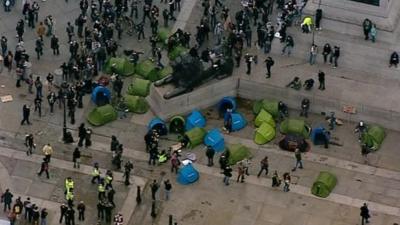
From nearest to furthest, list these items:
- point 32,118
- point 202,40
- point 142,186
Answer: point 142,186, point 32,118, point 202,40

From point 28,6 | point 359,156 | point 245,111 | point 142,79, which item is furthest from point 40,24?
point 359,156

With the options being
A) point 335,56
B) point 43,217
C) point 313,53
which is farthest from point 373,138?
A: point 43,217

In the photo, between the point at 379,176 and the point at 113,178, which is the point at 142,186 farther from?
the point at 379,176

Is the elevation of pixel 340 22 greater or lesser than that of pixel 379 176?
greater

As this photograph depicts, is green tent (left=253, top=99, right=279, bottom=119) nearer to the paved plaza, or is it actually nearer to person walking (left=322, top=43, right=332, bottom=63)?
the paved plaza

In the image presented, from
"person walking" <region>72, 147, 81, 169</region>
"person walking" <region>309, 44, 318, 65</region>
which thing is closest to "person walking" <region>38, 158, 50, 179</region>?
"person walking" <region>72, 147, 81, 169</region>

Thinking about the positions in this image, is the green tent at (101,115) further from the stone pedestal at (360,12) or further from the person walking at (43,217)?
the stone pedestal at (360,12)

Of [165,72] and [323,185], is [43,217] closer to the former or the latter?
[165,72]

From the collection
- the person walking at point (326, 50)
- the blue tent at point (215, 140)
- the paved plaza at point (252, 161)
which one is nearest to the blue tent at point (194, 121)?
the paved plaza at point (252, 161)
